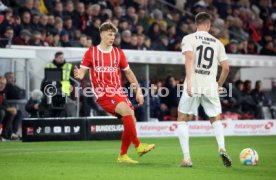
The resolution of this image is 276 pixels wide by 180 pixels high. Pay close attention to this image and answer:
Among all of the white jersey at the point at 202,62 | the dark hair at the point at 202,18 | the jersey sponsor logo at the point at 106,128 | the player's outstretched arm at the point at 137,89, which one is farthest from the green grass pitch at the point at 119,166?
the jersey sponsor logo at the point at 106,128

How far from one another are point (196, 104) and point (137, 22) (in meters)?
16.6

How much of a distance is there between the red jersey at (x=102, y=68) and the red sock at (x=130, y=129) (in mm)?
574

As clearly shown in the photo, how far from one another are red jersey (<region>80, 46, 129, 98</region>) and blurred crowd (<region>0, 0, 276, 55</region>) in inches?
370

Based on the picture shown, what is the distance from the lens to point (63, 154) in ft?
49.4

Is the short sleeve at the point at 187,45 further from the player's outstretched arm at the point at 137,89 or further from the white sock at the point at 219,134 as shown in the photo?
the player's outstretched arm at the point at 137,89

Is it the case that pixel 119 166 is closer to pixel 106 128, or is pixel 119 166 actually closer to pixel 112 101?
pixel 112 101

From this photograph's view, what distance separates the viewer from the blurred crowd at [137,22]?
2378 centimetres

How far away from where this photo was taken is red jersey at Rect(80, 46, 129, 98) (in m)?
13.1

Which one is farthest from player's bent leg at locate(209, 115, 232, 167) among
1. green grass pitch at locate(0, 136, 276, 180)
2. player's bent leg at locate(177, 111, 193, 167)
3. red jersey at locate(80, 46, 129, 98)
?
red jersey at locate(80, 46, 129, 98)

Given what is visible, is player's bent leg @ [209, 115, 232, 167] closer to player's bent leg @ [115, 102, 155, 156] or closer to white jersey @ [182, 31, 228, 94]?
white jersey @ [182, 31, 228, 94]

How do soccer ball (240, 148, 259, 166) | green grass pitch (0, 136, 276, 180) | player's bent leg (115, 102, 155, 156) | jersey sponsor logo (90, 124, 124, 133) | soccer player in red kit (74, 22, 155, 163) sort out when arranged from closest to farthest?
green grass pitch (0, 136, 276, 180) → soccer ball (240, 148, 259, 166) → player's bent leg (115, 102, 155, 156) → soccer player in red kit (74, 22, 155, 163) → jersey sponsor logo (90, 124, 124, 133)

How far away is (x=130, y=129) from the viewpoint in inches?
508

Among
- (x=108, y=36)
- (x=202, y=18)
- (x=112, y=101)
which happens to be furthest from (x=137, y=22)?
(x=202, y=18)

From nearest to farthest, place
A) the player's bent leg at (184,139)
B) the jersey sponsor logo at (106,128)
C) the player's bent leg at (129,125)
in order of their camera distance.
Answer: the player's bent leg at (184,139), the player's bent leg at (129,125), the jersey sponsor logo at (106,128)
